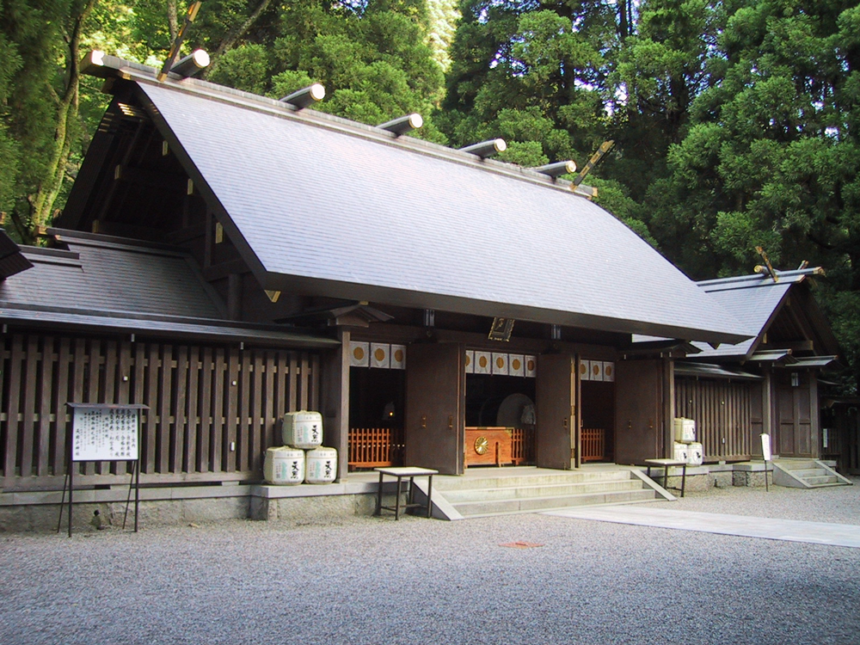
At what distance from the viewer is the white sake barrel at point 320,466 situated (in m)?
10.5

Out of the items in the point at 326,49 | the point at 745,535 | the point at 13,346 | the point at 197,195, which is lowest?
the point at 745,535

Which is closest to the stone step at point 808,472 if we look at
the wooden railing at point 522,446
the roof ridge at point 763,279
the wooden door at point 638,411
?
the roof ridge at point 763,279

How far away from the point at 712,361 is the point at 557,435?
6.07 metres

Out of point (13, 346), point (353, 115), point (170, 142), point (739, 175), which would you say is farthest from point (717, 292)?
point (13, 346)

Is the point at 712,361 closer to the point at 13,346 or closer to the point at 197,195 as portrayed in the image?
the point at 197,195

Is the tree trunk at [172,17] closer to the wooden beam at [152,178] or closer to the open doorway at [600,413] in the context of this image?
the wooden beam at [152,178]

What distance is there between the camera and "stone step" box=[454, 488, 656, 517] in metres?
11.3

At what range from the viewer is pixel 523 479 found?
505 inches

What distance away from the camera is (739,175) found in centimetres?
2303

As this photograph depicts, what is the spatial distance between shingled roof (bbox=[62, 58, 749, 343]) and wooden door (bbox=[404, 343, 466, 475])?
127cm

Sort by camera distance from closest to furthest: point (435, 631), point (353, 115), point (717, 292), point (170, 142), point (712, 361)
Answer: point (435, 631)
point (170, 142)
point (712, 361)
point (717, 292)
point (353, 115)

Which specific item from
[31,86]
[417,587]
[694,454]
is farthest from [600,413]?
[31,86]

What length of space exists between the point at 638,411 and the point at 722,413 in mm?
3018

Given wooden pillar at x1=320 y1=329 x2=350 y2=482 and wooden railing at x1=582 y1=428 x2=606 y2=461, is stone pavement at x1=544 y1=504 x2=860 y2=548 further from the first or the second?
wooden railing at x1=582 y1=428 x2=606 y2=461
